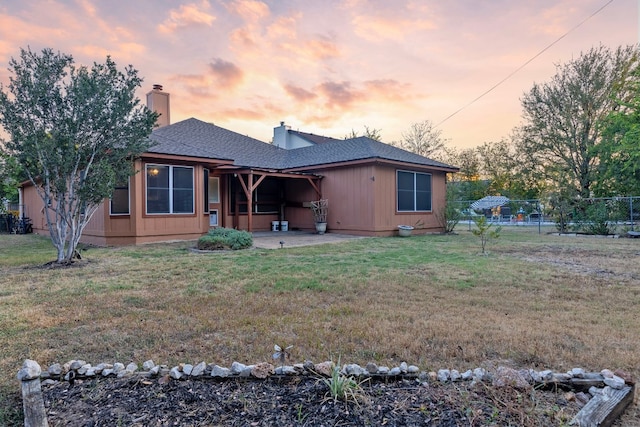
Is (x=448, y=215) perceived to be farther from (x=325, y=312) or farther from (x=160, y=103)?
(x=160, y=103)

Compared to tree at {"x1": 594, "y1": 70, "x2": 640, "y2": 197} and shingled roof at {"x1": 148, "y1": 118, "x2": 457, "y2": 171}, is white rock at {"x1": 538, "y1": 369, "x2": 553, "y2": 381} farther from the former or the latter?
tree at {"x1": 594, "y1": 70, "x2": 640, "y2": 197}

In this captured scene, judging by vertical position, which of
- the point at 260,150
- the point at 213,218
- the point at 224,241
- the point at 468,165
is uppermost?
the point at 468,165

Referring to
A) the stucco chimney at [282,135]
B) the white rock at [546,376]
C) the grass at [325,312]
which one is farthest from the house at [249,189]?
the white rock at [546,376]

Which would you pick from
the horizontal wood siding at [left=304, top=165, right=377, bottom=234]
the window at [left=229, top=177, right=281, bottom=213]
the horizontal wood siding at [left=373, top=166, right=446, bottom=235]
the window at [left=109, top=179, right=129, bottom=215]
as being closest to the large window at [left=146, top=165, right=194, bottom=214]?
the window at [left=109, top=179, right=129, bottom=215]

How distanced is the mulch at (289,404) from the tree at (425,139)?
28.9 meters

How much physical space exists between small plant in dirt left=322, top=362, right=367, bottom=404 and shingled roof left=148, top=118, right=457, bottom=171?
30.1ft

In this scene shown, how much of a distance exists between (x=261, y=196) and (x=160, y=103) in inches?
218

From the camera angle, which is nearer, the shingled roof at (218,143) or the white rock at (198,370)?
the white rock at (198,370)

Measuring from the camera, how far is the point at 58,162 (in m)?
6.02

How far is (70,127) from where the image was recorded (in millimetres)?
6156

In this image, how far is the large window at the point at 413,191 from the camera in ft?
40.4

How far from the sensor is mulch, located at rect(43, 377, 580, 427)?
1.72m

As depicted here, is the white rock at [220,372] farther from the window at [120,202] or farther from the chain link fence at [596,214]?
the chain link fence at [596,214]

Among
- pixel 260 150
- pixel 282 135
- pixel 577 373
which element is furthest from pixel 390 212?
pixel 282 135
